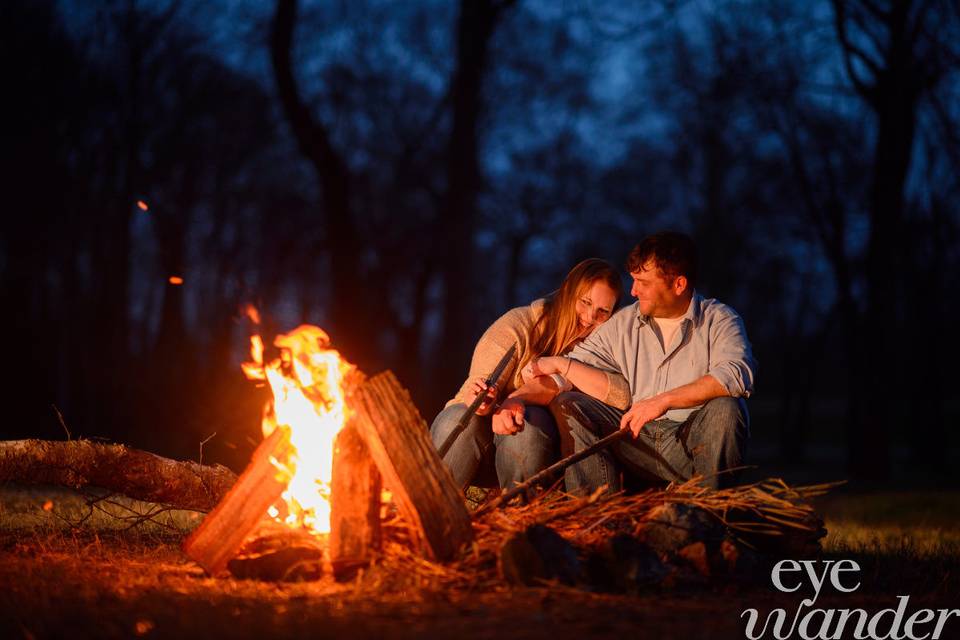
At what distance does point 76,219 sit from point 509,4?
10655 mm

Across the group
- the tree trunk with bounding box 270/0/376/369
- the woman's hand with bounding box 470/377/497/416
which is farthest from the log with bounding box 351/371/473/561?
the tree trunk with bounding box 270/0/376/369

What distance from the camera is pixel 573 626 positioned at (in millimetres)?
3502

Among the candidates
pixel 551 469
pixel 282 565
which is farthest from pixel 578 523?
pixel 282 565

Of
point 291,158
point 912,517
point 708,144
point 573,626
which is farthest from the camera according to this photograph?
point 291,158

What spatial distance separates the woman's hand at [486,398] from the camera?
18.3 feet

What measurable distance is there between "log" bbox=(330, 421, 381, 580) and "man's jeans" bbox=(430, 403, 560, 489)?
815 millimetres

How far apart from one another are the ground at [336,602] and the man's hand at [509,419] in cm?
130

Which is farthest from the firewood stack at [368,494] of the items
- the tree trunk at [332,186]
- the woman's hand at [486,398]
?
the tree trunk at [332,186]

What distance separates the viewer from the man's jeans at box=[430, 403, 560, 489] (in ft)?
17.4

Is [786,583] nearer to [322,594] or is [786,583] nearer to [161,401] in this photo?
[322,594]

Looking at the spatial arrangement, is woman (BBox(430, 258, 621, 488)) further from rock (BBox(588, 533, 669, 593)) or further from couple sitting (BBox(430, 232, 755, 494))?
rock (BBox(588, 533, 669, 593))

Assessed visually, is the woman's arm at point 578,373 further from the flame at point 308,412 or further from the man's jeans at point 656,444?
the flame at point 308,412

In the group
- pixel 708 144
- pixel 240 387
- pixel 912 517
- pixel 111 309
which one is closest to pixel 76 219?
pixel 111 309

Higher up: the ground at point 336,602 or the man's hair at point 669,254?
the man's hair at point 669,254
